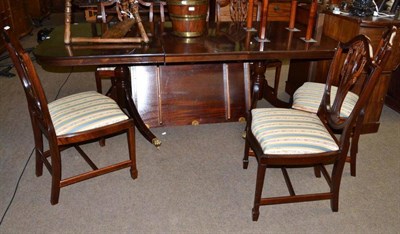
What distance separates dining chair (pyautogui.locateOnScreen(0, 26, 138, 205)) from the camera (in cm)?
161

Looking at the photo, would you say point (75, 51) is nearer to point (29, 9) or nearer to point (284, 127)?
point (284, 127)

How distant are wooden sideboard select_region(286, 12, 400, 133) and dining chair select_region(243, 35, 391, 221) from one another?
2.04 feet

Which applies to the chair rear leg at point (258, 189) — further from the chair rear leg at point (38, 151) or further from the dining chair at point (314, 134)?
the chair rear leg at point (38, 151)

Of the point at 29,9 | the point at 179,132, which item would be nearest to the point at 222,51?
the point at 179,132

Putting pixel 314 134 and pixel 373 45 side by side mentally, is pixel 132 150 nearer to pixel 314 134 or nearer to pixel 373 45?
pixel 314 134

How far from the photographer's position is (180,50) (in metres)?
1.91

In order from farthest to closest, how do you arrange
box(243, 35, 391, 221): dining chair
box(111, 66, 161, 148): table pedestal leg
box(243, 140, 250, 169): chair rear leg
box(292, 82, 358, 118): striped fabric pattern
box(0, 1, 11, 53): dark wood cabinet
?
box(0, 1, 11, 53): dark wood cabinet
box(111, 66, 161, 148): table pedestal leg
box(243, 140, 250, 169): chair rear leg
box(292, 82, 358, 118): striped fabric pattern
box(243, 35, 391, 221): dining chair

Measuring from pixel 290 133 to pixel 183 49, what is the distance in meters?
0.76

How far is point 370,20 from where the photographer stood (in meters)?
2.24

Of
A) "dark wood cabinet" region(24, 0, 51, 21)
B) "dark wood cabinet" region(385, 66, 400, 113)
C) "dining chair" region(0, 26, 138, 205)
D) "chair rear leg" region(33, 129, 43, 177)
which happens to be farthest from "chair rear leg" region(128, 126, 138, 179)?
"dark wood cabinet" region(24, 0, 51, 21)

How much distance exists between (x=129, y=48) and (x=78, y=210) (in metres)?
0.93

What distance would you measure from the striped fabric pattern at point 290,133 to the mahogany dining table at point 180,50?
1.22 ft

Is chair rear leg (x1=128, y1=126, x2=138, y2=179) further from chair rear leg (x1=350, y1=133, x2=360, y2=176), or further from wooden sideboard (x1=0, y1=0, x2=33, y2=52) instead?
wooden sideboard (x1=0, y1=0, x2=33, y2=52)

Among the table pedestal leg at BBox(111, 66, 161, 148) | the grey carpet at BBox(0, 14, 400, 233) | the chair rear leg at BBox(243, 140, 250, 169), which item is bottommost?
the grey carpet at BBox(0, 14, 400, 233)
